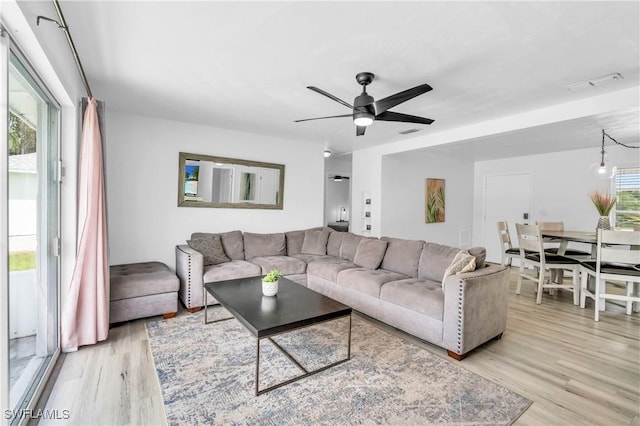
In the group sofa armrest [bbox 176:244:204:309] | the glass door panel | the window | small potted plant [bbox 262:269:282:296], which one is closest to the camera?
the glass door panel

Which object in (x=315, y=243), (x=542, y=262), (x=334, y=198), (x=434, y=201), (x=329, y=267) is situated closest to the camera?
(x=329, y=267)

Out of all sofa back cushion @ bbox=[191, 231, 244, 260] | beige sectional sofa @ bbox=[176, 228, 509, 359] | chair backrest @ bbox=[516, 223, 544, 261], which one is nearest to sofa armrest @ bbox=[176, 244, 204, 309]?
beige sectional sofa @ bbox=[176, 228, 509, 359]

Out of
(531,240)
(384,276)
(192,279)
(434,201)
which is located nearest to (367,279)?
(384,276)

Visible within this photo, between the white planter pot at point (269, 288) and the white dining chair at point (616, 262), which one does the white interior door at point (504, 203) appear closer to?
the white dining chair at point (616, 262)

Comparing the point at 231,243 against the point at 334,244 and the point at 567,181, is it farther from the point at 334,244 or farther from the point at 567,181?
the point at 567,181

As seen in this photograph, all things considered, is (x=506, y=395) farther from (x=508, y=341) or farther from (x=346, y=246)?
(x=346, y=246)

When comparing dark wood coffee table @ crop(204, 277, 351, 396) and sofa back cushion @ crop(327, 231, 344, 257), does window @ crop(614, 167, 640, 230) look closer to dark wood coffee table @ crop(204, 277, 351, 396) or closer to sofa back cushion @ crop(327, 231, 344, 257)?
sofa back cushion @ crop(327, 231, 344, 257)

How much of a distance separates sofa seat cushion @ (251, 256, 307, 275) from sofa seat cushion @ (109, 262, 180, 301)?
112 centimetres

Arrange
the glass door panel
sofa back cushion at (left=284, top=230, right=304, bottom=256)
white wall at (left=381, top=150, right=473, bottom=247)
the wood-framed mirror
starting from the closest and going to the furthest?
1. the glass door panel
2. the wood-framed mirror
3. sofa back cushion at (left=284, top=230, right=304, bottom=256)
4. white wall at (left=381, top=150, right=473, bottom=247)

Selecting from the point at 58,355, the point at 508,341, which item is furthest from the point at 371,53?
the point at 58,355

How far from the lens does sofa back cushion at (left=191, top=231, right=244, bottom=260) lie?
4355mm

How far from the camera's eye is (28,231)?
6.33 ft

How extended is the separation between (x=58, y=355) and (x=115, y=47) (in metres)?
2.44

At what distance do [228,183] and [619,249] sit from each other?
5007 mm
